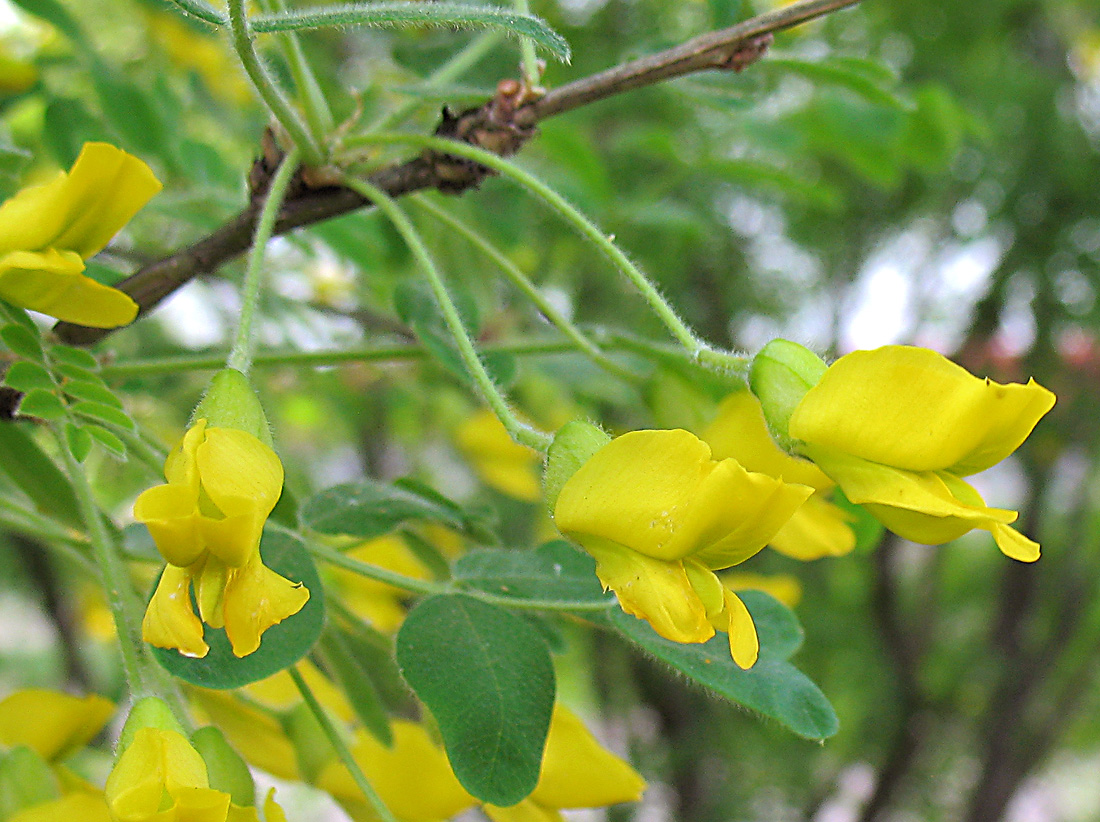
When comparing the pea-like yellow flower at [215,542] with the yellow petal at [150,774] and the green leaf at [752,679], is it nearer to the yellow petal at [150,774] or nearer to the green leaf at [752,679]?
the yellow petal at [150,774]

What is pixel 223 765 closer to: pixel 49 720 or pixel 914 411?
pixel 49 720

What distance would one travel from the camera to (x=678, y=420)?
542 mm

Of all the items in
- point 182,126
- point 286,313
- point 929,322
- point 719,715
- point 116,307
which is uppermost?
point 116,307

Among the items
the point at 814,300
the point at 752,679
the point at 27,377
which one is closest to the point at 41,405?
the point at 27,377

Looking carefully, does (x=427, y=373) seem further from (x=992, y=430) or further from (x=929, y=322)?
(x=929, y=322)

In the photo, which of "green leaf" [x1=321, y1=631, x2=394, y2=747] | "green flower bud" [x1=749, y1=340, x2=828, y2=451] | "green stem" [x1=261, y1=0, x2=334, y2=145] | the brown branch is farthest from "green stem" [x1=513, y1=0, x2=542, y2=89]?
"green leaf" [x1=321, y1=631, x2=394, y2=747]

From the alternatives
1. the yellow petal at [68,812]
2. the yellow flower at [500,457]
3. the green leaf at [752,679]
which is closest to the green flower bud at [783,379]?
the green leaf at [752,679]

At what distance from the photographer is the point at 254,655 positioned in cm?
41

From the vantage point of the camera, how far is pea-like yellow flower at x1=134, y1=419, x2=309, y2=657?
1.00 feet

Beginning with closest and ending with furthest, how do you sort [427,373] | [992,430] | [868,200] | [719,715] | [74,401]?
[992,430] → [74,401] → [427,373] → [719,715] → [868,200]

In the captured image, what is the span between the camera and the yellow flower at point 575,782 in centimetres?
49

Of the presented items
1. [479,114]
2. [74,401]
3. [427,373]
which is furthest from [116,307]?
[427,373]

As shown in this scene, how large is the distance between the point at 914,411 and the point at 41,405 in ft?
1.16

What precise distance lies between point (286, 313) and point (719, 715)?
120cm
